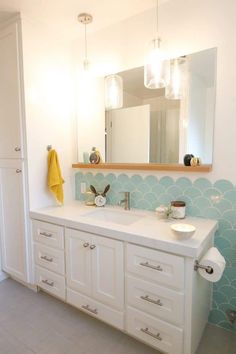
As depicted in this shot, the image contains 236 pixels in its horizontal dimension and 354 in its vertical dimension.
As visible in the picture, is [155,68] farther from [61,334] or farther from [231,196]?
[61,334]

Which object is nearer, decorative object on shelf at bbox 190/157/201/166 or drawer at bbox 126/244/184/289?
drawer at bbox 126/244/184/289

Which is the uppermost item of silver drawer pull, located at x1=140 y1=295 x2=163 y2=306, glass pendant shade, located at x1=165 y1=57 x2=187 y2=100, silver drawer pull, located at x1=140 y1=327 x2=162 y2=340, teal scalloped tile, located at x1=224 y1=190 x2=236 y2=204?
glass pendant shade, located at x1=165 y1=57 x2=187 y2=100

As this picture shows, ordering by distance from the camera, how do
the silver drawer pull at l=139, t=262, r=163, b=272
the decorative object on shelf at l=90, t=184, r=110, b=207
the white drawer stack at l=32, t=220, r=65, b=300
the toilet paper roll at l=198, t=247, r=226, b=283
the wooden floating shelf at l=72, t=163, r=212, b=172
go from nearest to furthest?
1. the toilet paper roll at l=198, t=247, r=226, b=283
2. the silver drawer pull at l=139, t=262, r=163, b=272
3. the wooden floating shelf at l=72, t=163, r=212, b=172
4. the white drawer stack at l=32, t=220, r=65, b=300
5. the decorative object on shelf at l=90, t=184, r=110, b=207

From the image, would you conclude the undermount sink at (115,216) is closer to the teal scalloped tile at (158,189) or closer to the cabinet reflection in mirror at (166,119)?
the teal scalloped tile at (158,189)

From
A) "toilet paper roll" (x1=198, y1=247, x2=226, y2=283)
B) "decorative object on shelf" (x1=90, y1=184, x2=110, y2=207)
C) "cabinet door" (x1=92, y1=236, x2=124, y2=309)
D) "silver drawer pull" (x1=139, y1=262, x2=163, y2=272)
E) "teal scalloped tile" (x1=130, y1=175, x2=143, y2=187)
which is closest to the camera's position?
"toilet paper roll" (x1=198, y1=247, x2=226, y2=283)

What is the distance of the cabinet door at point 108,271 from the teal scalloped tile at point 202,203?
65 cm

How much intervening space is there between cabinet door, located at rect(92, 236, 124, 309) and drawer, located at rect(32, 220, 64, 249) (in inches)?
13.7

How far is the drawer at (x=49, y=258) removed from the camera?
5.83 feet

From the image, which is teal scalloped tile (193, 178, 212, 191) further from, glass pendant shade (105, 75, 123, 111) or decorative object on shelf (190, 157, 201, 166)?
glass pendant shade (105, 75, 123, 111)

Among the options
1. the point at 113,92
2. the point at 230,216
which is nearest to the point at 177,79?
the point at 113,92

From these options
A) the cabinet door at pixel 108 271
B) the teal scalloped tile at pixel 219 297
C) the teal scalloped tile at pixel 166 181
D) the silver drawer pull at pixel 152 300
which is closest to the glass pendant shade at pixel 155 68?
the teal scalloped tile at pixel 166 181

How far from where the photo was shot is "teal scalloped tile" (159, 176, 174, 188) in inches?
68.3

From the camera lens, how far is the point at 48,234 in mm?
1826

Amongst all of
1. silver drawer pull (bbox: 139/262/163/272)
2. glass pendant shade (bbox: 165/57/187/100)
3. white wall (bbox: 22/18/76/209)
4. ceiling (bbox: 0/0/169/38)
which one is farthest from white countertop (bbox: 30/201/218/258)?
ceiling (bbox: 0/0/169/38)
